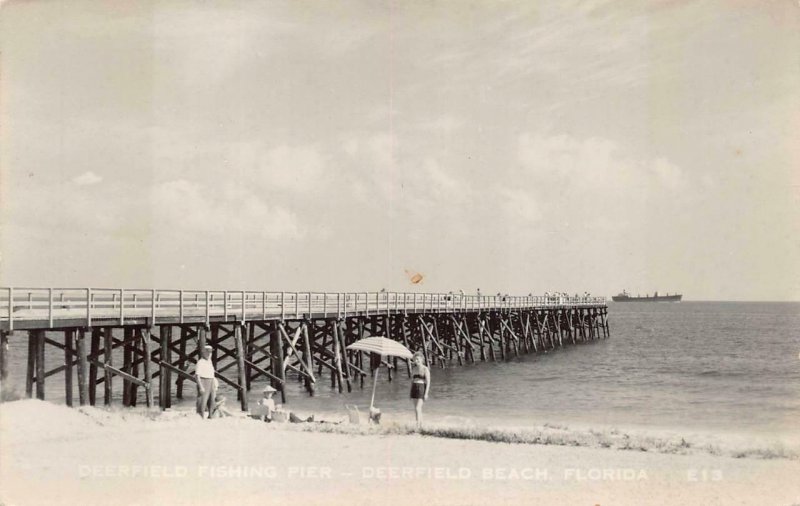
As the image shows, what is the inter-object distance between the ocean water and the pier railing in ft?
9.67

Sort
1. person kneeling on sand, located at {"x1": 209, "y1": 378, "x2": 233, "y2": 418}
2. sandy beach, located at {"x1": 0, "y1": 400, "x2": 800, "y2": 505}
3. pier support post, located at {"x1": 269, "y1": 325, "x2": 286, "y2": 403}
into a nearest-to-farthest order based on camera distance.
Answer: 1. sandy beach, located at {"x1": 0, "y1": 400, "x2": 800, "y2": 505}
2. person kneeling on sand, located at {"x1": 209, "y1": 378, "x2": 233, "y2": 418}
3. pier support post, located at {"x1": 269, "y1": 325, "x2": 286, "y2": 403}

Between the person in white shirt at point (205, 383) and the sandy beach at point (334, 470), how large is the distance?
5.03 feet

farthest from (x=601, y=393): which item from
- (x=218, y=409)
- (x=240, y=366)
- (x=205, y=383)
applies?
(x=205, y=383)

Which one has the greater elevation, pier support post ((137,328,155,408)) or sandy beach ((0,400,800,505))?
pier support post ((137,328,155,408))

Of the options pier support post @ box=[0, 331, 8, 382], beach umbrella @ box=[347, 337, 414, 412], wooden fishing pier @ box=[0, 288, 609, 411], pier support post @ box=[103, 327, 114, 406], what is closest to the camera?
pier support post @ box=[0, 331, 8, 382]

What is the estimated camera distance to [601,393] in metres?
31.5

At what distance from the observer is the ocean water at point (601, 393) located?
2378 centimetres

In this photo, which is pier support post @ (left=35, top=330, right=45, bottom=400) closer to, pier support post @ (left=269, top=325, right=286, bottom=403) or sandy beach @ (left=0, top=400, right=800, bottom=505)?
sandy beach @ (left=0, top=400, right=800, bottom=505)

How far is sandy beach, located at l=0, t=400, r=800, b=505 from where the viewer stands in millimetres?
11828

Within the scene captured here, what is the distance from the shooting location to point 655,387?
3412 centimetres

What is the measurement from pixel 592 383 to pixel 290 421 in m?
20.9

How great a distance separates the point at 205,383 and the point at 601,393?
1970 centimetres

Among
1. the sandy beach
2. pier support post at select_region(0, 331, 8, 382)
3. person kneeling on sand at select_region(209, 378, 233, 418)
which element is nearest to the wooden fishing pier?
pier support post at select_region(0, 331, 8, 382)

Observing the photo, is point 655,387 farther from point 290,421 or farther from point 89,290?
point 89,290
